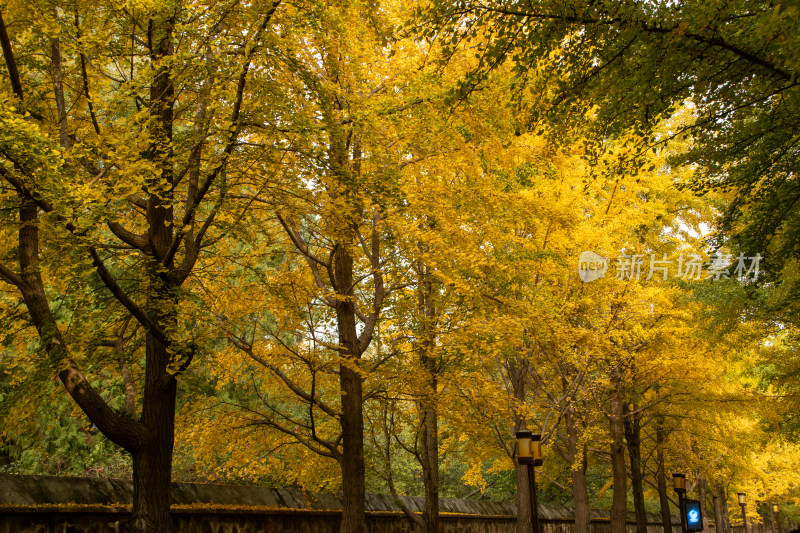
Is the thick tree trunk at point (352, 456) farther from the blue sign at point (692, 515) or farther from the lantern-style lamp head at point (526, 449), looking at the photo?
the blue sign at point (692, 515)

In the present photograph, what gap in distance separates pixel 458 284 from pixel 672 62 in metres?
5.22

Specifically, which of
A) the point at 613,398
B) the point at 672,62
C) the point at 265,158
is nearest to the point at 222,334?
the point at 265,158

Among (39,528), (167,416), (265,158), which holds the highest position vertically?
(265,158)

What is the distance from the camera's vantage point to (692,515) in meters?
12.0

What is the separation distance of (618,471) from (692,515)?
3.35 meters

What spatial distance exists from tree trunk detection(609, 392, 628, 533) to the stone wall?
13.0 ft

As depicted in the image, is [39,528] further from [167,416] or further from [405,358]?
[405,358]

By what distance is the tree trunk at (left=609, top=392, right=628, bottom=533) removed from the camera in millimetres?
14648

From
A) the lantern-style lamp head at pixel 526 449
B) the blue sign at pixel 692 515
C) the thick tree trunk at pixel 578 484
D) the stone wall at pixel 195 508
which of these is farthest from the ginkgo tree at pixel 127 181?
the blue sign at pixel 692 515

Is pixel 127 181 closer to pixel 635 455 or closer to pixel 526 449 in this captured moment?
pixel 526 449

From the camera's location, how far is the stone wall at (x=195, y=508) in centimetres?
619

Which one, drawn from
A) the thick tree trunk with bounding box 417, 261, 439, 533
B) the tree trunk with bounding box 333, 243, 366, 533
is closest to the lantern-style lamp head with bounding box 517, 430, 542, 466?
the thick tree trunk with bounding box 417, 261, 439, 533

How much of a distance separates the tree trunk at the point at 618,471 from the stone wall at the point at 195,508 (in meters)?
3.95

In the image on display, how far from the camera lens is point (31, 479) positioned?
6.51 metres
